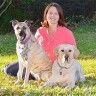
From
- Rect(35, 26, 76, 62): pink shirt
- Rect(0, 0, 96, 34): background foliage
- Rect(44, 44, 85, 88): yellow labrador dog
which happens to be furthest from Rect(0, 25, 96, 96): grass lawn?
Rect(0, 0, 96, 34): background foliage

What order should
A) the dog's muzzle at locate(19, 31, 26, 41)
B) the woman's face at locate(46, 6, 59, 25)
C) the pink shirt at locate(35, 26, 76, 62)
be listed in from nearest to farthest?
the dog's muzzle at locate(19, 31, 26, 41), the woman's face at locate(46, 6, 59, 25), the pink shirt at locate(35, 26, 76, 62)

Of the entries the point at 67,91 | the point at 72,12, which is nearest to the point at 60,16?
the point at 67,91

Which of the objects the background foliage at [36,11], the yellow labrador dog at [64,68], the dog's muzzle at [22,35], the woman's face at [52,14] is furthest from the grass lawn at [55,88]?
the background foliage at [36,11]

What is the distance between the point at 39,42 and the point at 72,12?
11118 millimetres

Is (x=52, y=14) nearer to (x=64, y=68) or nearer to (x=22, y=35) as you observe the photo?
(x=22, y=35)

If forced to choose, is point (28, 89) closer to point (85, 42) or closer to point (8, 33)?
point (85, 42)

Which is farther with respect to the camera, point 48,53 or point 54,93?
point 48,53

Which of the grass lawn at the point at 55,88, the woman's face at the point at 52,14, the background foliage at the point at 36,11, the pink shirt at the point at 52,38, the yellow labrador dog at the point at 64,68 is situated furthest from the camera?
the background foliage at the point at 36,11

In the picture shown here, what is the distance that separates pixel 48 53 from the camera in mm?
8414

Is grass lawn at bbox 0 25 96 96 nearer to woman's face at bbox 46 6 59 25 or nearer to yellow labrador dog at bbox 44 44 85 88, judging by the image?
yellow labrador dog at bbox 44 44 85 88

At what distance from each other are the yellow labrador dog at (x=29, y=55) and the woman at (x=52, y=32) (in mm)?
276

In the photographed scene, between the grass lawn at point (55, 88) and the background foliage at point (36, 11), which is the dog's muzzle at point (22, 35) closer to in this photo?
the grass lawn at point (55, 88)

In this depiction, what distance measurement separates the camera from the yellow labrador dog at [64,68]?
7527mm

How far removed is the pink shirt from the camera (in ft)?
27.4
